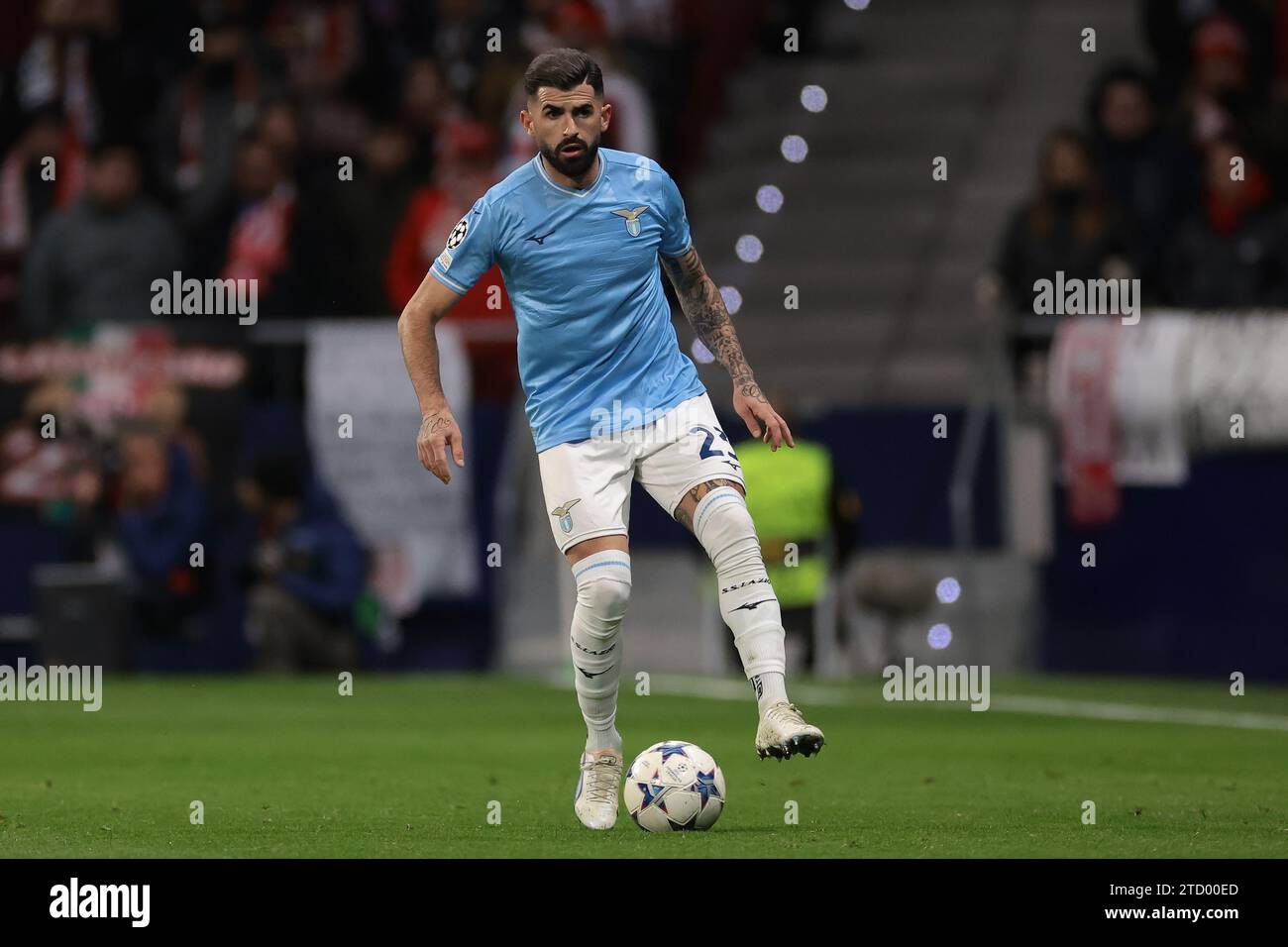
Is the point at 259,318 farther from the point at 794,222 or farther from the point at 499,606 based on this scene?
the point at 794,222

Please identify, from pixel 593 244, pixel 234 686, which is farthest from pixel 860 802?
pixel 234 686

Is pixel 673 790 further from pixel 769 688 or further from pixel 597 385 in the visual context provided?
pixel 597 385

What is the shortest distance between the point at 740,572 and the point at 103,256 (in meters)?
11.1

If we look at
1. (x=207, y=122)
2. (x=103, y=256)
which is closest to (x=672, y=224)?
(x=103, y=256)

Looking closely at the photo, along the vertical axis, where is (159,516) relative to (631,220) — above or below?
above

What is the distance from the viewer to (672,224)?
937cm

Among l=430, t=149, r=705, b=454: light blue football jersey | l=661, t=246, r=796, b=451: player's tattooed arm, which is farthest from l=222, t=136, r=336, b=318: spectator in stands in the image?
l=430, t=149, r=705, b=454: light blue football jersey

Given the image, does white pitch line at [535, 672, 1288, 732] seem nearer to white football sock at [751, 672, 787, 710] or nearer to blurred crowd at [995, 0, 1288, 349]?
blurred crowd at [995, 0, 1288, 349]

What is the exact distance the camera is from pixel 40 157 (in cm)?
2045

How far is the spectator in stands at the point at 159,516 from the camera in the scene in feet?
60.8

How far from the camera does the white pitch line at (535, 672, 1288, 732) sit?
1410 cm

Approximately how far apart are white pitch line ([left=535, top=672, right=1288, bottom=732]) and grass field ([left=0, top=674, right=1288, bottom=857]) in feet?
0.17

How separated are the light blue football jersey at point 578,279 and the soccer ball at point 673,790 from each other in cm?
111

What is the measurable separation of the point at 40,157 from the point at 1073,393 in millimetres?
8062
